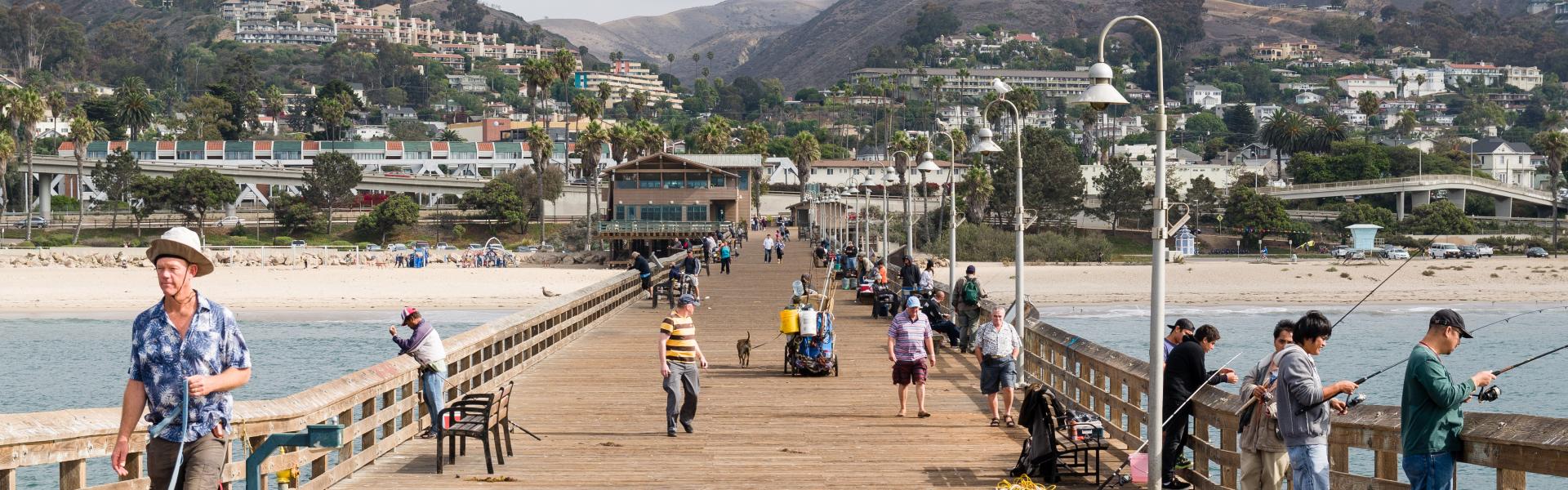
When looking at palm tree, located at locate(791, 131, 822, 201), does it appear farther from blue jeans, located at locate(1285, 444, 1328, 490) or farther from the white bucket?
blue jeans, located at locate(1285, 444, 1328, 490)

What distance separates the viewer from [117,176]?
4818 inches

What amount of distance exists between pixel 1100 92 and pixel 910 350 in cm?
576

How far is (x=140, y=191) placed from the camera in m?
109

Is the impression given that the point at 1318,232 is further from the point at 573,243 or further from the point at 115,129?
the point at 115,129

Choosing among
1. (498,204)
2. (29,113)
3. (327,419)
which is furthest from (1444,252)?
A: (29,113)

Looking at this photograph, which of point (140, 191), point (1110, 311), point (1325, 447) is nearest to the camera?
point (1325, 447)

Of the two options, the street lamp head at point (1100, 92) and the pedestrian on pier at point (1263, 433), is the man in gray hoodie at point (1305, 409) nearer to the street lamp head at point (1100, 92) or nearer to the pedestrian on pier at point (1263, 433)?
the pedestrian on pier at point (1263, 433)

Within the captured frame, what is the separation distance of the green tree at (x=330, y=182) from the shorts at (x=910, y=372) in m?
102

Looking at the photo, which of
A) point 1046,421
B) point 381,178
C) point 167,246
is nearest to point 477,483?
point 1046,421

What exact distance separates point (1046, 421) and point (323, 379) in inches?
1130

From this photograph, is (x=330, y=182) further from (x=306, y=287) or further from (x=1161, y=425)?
(x=1161, y=425)

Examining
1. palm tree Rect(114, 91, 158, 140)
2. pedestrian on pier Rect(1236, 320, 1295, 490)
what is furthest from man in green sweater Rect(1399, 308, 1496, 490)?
palm tree Rect(114, 91, 158, 140)

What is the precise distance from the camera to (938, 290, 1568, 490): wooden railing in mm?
7293

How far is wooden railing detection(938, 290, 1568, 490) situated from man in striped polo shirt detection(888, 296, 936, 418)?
148 cm
